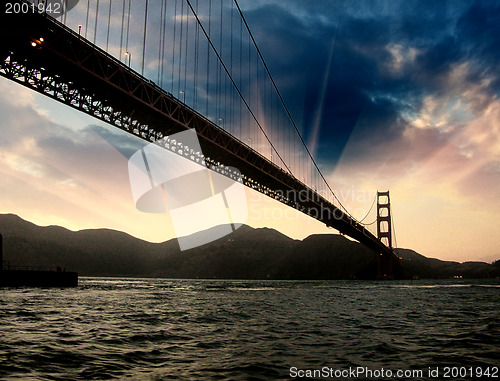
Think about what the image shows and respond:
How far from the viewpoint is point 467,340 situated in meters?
10.7

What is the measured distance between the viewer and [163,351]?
349 inches

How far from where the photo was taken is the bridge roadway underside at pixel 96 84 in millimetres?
27828

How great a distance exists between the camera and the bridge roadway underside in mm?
27828

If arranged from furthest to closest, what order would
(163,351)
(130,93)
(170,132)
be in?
(170,132) < (130,93) < (163,351)

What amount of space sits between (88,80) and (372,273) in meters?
92.8

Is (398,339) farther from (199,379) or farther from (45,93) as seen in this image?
(45,93)

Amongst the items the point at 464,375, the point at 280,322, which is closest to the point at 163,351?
the point at 464,375

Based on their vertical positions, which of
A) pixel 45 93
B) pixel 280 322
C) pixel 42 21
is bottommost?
pixel 280 322

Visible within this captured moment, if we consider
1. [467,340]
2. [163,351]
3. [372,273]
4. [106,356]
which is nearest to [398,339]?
[467,340]

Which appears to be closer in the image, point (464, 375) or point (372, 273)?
point (464, 375)

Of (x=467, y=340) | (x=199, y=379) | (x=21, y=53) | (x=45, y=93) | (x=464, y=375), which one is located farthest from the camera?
(x=45, y=93)

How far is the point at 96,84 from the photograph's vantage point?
105 ft

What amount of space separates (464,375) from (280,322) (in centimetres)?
804

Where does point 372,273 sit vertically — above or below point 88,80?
below
